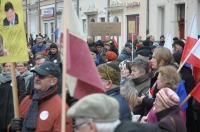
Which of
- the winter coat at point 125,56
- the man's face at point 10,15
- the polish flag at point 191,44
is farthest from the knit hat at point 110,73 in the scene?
the winter coat at point 125,56

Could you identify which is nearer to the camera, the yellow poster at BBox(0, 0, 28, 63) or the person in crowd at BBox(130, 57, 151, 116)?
the yellow poster at BBox(0, 0, 28, 63)

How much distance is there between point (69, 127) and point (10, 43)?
1.06 metres

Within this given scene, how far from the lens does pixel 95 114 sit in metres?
3.26

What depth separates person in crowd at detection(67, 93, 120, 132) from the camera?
128 inches

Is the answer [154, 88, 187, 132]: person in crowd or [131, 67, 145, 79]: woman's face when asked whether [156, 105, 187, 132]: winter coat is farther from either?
[131, 67, 145, 79]: woman's face

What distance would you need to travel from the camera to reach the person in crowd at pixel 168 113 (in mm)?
4730

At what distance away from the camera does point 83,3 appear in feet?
129

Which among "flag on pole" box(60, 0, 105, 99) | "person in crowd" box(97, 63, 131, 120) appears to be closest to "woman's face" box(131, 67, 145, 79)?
"person in crowd" box(97, 63, 131, 120)

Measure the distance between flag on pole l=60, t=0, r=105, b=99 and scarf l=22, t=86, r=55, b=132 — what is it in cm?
113

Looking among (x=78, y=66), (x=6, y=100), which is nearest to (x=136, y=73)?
(x=6, y=100)

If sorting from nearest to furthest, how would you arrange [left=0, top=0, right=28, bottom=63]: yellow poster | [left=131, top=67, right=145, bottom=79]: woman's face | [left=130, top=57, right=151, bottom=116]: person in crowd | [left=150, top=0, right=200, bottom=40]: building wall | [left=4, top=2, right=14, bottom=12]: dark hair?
1. [left=0, top=0, right=28, bottom=63]: yellow poster
2. [left=4, top=2, right=14, bottom=12]: dark hair
3. [left=130, top=57, right=151, bottom=116]: person in crowd
4. [left=131, top=67, right=145, bottom=79]: woman's face
5. [left=150, top=0, right=200, bottom=40]: building wall

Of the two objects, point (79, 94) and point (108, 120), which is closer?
point (108, 120)

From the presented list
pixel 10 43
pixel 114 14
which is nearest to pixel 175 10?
pixel 114 14

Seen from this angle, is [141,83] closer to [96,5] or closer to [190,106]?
[190,106]
